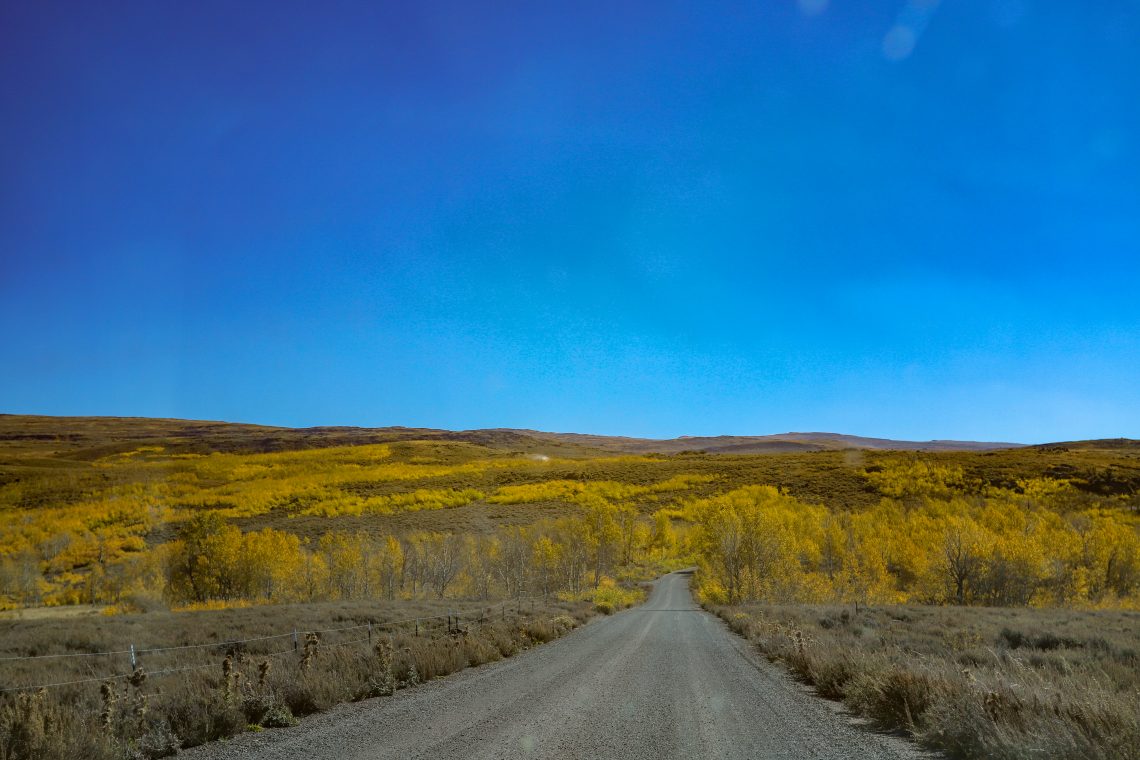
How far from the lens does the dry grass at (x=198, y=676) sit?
7.50 metres

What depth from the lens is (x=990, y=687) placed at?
7.94m

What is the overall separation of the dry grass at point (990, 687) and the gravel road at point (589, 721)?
2.21 ft

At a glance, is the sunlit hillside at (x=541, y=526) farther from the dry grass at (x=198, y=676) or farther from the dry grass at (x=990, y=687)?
the dry grass at (x=990, y=687)

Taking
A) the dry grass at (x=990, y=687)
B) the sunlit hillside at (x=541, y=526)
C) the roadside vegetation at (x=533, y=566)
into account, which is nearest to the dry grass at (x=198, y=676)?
the roadside vegetation at (x=533, y=566)

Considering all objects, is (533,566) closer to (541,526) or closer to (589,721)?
(541,526)

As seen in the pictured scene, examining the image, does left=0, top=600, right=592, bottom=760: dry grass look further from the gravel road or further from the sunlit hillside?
the sunlit hillside

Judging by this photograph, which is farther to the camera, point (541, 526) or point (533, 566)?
point (541, 526)

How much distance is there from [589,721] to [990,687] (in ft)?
19.1

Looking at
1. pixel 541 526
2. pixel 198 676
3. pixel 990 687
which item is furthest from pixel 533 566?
pixel 990 687

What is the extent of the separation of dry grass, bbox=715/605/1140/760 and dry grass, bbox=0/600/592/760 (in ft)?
30.1

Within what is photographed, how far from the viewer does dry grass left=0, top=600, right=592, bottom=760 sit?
750 cm

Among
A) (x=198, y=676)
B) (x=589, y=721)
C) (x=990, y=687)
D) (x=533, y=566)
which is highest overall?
(x=990, y=687)

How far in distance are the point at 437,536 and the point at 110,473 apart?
70.5m

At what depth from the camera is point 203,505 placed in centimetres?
8306
